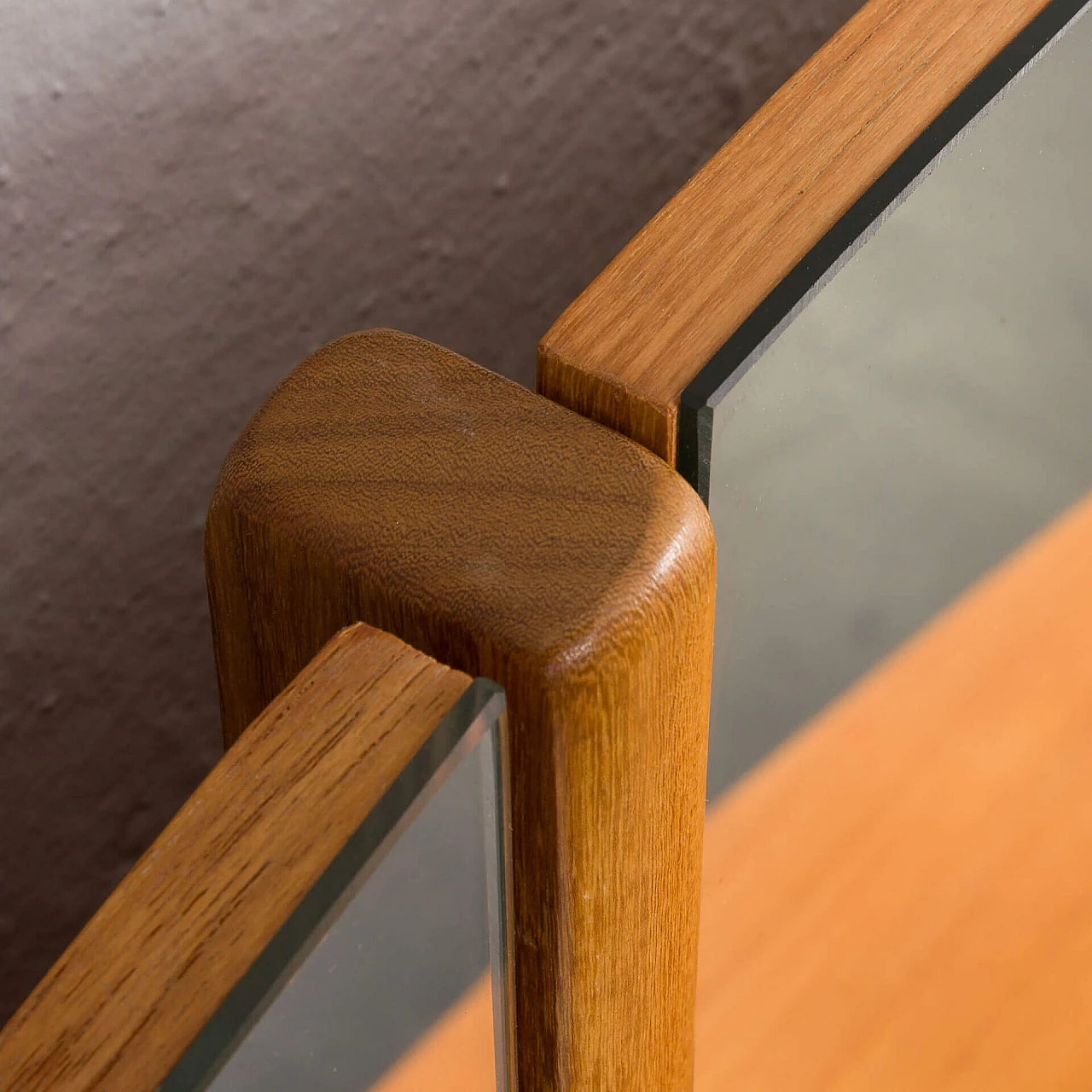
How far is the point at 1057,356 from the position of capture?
253mm

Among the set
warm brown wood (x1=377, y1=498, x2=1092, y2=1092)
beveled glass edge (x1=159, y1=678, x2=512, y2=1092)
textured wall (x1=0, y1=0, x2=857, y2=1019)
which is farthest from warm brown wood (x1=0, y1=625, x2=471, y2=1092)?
textured wall (x1=0, y1=0, x2=857, y2=1019)

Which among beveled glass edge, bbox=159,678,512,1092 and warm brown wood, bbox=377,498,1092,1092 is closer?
beveled glass edge, bbox=159,678,512,1092

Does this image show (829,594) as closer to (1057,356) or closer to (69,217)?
(1057,356)

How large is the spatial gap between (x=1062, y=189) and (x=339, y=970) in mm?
158

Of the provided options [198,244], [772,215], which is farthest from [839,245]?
[198,244]

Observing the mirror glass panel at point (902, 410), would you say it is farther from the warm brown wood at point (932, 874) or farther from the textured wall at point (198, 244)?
the textured wall at point (198, 244)

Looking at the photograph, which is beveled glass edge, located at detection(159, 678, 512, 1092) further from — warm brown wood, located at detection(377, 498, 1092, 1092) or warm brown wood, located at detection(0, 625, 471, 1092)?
warm brown wood, located at detection(377, 498, 1092, 1092)

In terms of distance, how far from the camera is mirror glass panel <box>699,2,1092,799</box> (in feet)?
0.62

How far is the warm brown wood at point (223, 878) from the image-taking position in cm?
13

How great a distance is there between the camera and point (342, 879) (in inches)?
5.3

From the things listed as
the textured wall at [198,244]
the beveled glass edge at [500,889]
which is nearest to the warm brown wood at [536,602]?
the beveled glass edge at [500,889]

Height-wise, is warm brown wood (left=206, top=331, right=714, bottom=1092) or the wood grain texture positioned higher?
the wood grain texture

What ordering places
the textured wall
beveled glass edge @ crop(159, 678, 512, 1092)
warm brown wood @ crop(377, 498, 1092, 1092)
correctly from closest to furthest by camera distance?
beveled glass edge @ crop(159, 678, 512, 1092), warm brown wood @ crop(377, 498, 1092, 1092), the textured wall

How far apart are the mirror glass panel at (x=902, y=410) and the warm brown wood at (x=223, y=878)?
6cm
